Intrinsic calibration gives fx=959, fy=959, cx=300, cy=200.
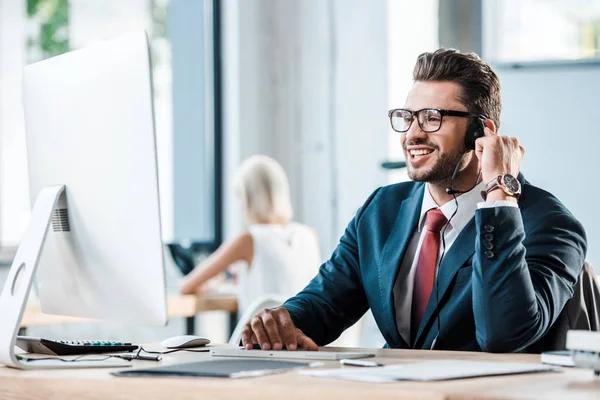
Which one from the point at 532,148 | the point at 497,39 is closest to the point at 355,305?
the point at 532,148

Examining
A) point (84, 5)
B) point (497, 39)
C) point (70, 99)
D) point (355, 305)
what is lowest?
point (355, 305)

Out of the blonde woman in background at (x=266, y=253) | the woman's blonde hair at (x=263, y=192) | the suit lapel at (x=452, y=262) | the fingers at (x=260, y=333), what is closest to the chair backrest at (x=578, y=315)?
the suit lapel at (x=452, y=262)

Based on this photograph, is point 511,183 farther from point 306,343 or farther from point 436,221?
point 306,343

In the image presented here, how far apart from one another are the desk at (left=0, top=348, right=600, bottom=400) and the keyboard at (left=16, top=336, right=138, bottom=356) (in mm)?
250

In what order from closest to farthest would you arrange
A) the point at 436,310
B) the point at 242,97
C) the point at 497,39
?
the point at 436,310 < the point at 497,39 < the point at 242,97

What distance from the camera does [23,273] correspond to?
1647mm

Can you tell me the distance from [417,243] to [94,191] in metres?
0.75

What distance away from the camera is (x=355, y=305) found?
85.6 inches

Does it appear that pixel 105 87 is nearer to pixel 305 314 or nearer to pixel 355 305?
pixel 305 314

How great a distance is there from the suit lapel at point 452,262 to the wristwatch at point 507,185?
113 millimetres

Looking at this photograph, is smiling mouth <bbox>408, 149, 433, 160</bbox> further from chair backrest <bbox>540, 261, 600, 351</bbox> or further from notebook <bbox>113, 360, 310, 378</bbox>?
notebook <bbox>113, 360, 310, 378</bbox>

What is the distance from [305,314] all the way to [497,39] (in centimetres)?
270

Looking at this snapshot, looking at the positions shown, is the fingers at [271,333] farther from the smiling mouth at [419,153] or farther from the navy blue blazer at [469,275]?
the smiling mouth at [419,153]

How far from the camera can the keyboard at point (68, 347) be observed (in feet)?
5.74
